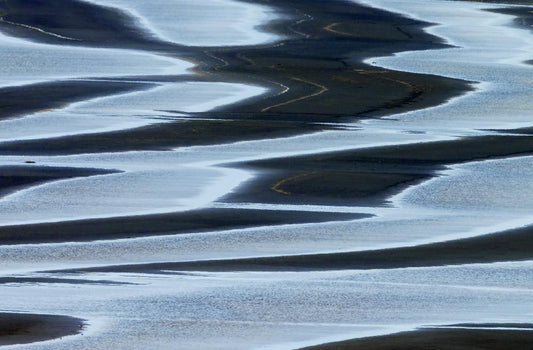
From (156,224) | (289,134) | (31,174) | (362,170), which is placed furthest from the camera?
(289,134)

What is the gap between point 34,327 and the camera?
7.02 m

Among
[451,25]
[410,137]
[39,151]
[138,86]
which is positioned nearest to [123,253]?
[39,151]

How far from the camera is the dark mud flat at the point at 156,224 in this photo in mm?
9297

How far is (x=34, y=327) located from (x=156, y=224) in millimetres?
2771

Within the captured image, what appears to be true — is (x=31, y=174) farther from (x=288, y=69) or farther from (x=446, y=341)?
(x=288, y=69)

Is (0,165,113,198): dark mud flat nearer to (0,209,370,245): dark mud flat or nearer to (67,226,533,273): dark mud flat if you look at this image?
(0,209,370,245): dark mud flat

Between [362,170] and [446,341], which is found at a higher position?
[446,341]

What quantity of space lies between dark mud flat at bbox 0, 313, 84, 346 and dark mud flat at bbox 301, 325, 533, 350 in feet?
3.45

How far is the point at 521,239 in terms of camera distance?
371 inches

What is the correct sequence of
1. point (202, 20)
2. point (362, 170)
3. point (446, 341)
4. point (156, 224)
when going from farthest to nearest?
1. point (202, 20)
2. point (362, 170)
3. point (156, 224)
4. point (446, 341)

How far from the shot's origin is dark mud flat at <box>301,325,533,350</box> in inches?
269

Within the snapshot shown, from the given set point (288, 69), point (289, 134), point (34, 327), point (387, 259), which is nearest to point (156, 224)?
point (387, 259)

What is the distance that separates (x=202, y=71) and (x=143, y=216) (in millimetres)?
8135

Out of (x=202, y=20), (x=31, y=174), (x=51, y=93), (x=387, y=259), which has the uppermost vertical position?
(x=387, y=259)
